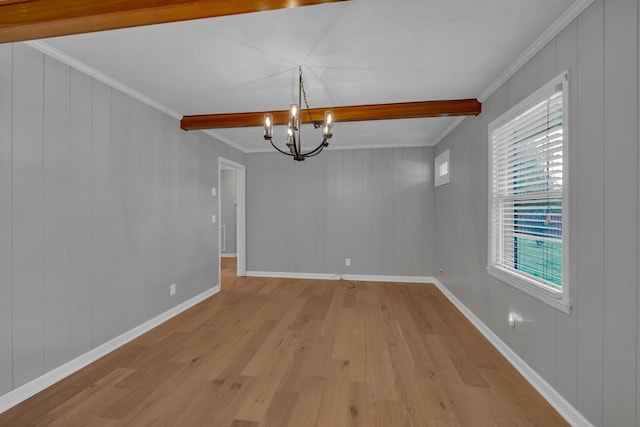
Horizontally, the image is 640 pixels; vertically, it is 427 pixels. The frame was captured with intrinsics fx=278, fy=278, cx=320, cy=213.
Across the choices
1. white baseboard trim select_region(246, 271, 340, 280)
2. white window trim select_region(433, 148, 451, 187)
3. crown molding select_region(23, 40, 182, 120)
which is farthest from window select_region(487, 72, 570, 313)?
crown molding select_region(23, 40, 182, 120)

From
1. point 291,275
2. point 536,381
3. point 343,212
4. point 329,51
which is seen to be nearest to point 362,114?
point 329,51

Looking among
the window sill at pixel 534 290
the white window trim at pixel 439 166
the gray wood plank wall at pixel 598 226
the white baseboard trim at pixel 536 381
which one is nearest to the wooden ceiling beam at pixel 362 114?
the gray wood plank wall at pixel 598 226

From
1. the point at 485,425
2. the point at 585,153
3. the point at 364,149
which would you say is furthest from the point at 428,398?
the point at 364,149

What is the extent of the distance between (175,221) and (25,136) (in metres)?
1.67

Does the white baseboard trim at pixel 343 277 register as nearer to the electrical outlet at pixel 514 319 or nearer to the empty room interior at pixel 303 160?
the empty room interior at pixel 303 160

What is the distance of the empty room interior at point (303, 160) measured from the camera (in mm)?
1521

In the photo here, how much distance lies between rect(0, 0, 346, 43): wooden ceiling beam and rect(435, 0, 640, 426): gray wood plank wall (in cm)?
160

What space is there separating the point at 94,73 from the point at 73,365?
7.86ft

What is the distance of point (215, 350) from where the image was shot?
2.55 metres

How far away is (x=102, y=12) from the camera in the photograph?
59.0 inches

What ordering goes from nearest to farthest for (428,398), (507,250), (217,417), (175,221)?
(217,417) < (428,398) < (507,250) < (175,221)

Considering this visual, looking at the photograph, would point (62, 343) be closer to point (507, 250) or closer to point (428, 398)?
point (428, 398)

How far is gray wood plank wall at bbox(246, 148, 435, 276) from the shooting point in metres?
4.99

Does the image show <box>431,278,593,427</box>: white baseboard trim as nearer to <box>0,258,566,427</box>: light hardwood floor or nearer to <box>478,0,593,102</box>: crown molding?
<box>0,258,566,427</box>: light hardwood floor
